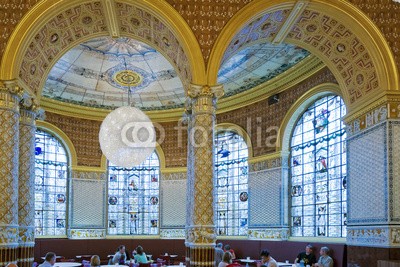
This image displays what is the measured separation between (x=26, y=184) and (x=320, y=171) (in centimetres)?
791

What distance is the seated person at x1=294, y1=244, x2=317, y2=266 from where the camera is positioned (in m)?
12.5

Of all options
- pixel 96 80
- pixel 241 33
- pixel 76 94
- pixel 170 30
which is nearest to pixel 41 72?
pixel 170 30

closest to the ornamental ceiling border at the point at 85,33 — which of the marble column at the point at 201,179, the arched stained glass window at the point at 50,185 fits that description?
the marble column at the point at 201,179

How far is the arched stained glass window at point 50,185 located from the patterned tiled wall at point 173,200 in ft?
11.9

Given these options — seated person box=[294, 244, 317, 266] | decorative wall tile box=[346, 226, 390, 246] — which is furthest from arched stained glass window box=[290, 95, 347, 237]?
decorative wall tile box=[346, 226, 390, 246]

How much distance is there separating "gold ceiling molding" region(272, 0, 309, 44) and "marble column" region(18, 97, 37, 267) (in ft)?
A: 18.4

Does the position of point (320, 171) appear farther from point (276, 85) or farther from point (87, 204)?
point (87, 204)

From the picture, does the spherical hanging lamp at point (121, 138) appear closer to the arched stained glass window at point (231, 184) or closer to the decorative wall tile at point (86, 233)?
the arched stained glass window at point (231, 184)

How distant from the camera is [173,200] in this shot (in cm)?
1898

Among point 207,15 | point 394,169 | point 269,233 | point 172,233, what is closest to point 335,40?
point 207,15

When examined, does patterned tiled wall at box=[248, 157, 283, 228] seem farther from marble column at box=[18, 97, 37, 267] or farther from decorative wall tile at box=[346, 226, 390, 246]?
marble column at box=[18, 97, 37, 267]

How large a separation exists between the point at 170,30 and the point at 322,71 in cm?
535

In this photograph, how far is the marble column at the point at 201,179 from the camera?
31.4 feet

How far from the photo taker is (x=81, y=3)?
9922 millimetres
